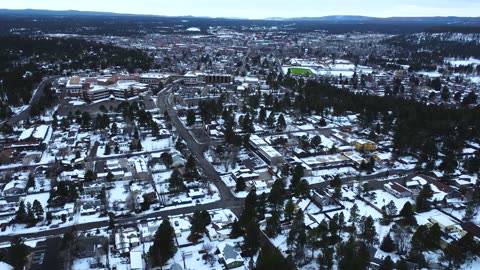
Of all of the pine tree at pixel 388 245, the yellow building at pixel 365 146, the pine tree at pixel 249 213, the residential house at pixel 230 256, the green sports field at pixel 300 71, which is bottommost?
the residential house at pixel 230 256

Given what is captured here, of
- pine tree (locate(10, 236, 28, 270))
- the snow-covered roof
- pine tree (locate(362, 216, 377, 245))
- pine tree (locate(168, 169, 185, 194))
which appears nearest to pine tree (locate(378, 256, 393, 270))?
pine tree (locate(362, 216, 377, 245))

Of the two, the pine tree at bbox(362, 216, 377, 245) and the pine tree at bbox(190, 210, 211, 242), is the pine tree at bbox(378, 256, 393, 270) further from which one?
the pine tree at bbox(190, 210, 211, 242)

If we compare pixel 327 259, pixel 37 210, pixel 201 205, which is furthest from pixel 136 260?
pixel 327 259

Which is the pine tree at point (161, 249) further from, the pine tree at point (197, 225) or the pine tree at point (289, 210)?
the pine tree at point (289, 210)

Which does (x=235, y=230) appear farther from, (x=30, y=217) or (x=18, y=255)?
(x=30, y=217)

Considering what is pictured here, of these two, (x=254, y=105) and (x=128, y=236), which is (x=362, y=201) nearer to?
(x=128, y=236)

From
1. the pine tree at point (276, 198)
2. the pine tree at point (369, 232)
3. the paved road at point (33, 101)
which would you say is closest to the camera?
the pine tree at point (369, 232)

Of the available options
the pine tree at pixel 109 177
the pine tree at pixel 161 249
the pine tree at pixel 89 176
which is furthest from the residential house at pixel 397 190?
the pine tree at pixel 89 176

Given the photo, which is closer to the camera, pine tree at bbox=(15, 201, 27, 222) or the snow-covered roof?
the snow-covered roof

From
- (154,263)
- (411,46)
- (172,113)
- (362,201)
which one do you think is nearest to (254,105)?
(172,113)

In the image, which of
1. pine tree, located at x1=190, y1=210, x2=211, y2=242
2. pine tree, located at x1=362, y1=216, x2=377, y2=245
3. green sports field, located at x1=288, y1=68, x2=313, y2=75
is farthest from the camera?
green sports field, located at x1=288, y1=68, x2=313, y2=75

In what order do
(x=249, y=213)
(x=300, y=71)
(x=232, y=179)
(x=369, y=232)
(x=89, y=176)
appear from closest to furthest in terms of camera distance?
1. (x=369, y=232)
2. (x=249, y=213)
3. (x=89, y=176)
4. (x=232, y=179)
5. (x=300, y=71)

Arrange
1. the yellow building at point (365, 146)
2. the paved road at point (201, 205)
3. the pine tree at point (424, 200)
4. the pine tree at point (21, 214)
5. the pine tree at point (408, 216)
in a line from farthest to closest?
1. the yellow building at point (365, 146)
2. the pine tree at point (424, 200)
3. the pine tree at point (21, 214)
4. the paved road at point (201, 205)
5. the pine tree at point (408, 216)
